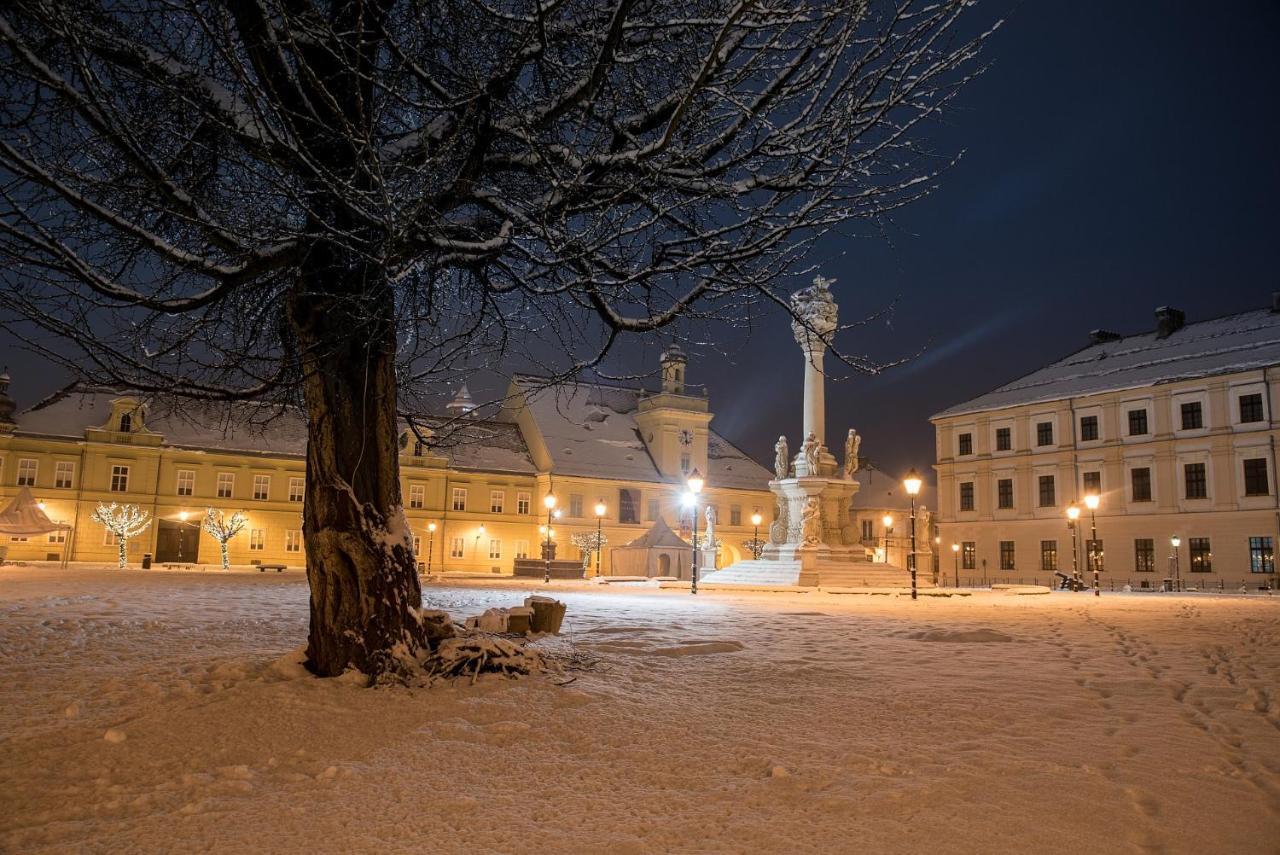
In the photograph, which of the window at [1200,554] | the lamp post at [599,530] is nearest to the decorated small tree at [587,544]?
the lamp post at [599,530]

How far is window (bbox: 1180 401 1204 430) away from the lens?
44.8 metres

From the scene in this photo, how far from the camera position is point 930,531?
76.7 m

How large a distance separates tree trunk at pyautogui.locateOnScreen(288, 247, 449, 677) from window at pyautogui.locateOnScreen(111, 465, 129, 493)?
45.1m

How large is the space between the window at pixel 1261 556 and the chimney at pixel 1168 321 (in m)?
14.3

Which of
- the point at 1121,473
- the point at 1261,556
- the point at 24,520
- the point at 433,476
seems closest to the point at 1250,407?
the point at 1121,473

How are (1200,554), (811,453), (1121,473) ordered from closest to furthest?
1. (811,453)
2. (1200,554)
3. (1121,473)

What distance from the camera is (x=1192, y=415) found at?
45.1 metres

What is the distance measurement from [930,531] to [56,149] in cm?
7776

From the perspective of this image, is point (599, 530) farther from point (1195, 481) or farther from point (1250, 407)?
point (1250, 407)

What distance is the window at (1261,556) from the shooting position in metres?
40.8

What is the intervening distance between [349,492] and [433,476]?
47.7 meters

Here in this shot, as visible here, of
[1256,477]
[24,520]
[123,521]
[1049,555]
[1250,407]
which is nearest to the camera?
[24,520]

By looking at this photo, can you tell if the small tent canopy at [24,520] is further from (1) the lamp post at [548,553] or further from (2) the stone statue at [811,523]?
(2) the stone statue at [811,523]

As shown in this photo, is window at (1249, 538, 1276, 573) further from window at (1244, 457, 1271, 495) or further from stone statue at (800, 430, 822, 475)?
stone statue at (800, 430, 822, 475)
